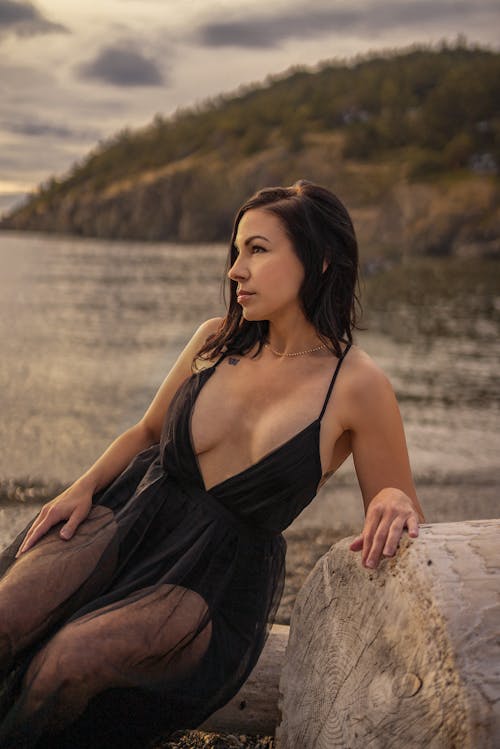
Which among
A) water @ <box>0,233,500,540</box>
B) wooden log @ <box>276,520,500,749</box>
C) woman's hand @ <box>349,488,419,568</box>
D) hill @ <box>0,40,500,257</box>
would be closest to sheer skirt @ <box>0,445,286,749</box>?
wooden log @ <box>276,520,500,749</box>

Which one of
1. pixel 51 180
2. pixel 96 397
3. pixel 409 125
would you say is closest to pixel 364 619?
pixel 96 397

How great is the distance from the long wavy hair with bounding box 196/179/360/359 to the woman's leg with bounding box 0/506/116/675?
69 centimetres

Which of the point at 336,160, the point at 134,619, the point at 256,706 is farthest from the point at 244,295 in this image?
the point at 336,160

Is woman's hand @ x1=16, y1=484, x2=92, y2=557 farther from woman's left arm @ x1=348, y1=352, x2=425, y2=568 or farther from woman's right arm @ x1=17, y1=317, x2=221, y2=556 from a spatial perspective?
woman's left arm @ x1=348, y1=352, x2=425, y2=568

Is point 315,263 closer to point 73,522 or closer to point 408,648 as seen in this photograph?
point 73,522

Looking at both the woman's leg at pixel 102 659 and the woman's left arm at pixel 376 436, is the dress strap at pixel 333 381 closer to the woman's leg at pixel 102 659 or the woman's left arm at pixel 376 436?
the woman's left arm at pixel 376 436

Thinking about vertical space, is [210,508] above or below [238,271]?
below

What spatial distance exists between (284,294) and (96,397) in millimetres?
8858

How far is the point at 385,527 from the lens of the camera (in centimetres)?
217

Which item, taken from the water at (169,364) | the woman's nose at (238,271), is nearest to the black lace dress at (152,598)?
the woman's nose at (238,271)

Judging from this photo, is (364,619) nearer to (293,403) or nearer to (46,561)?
(293,403)

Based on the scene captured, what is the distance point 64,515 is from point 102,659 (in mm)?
544

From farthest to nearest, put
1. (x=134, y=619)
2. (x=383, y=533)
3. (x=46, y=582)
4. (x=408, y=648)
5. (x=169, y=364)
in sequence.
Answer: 1. (x=169, y=364)
2. (x=46, y=582)
3. (x=134, y=619)
4. (x=383, y=533)
5. (x=408, y=648)

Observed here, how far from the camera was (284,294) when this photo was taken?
8.88ft
